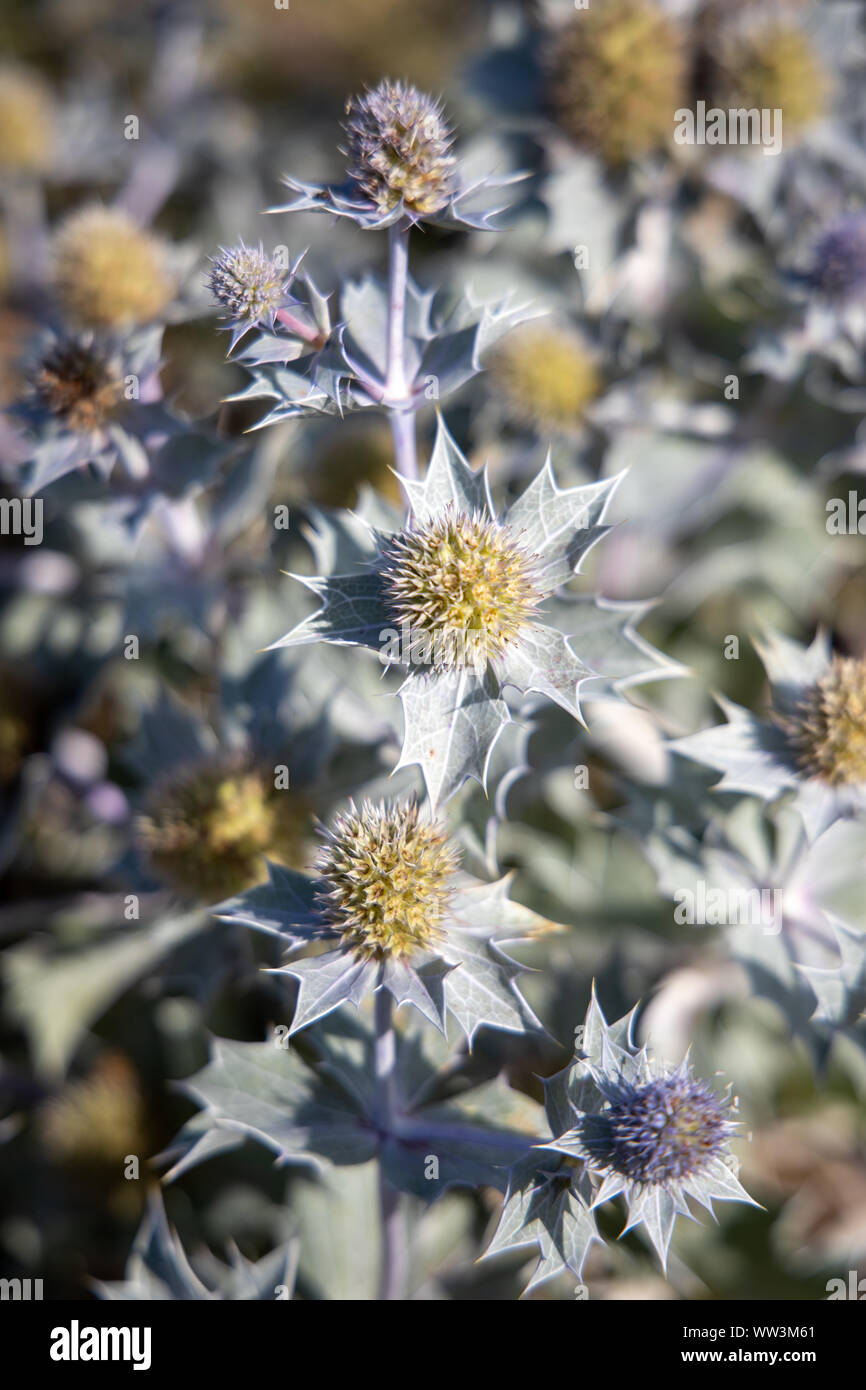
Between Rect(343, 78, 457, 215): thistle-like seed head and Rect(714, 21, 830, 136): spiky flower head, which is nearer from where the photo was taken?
Rect(343, 78, 457, 215): thistle-like seed head

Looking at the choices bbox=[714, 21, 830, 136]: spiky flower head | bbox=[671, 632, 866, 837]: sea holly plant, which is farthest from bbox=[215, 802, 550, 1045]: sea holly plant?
bbox=[714, 21, 830, 136]: spiky flower head

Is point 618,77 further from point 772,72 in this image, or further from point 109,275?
point 109,275

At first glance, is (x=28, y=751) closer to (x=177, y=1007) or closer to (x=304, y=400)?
(x=177, y=1007)

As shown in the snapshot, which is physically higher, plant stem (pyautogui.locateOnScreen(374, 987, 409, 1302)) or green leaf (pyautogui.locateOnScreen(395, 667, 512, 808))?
green leaf (pyautogui.locateOnScreen(395, 667, 512, 808))

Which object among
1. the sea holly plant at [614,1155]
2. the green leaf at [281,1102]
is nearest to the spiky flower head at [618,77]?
the sea holly plant at [614,1155]

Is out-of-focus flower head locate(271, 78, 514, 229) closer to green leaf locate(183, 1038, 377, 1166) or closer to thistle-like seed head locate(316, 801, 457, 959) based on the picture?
thistle-like seed head locate(316, 801, 457, 959)

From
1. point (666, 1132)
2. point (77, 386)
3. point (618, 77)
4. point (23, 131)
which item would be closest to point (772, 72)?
point (618, 77)
